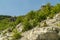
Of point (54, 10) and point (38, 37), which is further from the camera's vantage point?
point (54, 10)

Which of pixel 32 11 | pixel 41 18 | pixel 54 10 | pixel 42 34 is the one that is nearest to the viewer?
pixel 42 34

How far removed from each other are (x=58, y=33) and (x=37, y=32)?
2435 millimetres

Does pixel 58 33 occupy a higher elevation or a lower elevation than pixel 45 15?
lower

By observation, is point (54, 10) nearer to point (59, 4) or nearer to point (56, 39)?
point (59, 4)

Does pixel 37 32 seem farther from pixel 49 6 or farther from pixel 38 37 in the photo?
pixel 49 6

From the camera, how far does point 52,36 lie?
23.2 meters

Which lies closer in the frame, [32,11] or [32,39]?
[32,39]

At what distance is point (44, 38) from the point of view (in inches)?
911

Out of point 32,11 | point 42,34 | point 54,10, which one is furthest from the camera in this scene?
point 32,11

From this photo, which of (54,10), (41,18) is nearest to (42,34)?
(41,18)

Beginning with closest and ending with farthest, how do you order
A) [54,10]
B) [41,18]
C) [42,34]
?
[42,34]
[41,18]
[54,10]

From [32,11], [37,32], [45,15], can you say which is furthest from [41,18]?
[37,32]

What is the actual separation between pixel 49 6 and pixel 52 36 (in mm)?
19284

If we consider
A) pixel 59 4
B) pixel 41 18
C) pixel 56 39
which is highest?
pixel 59 4
